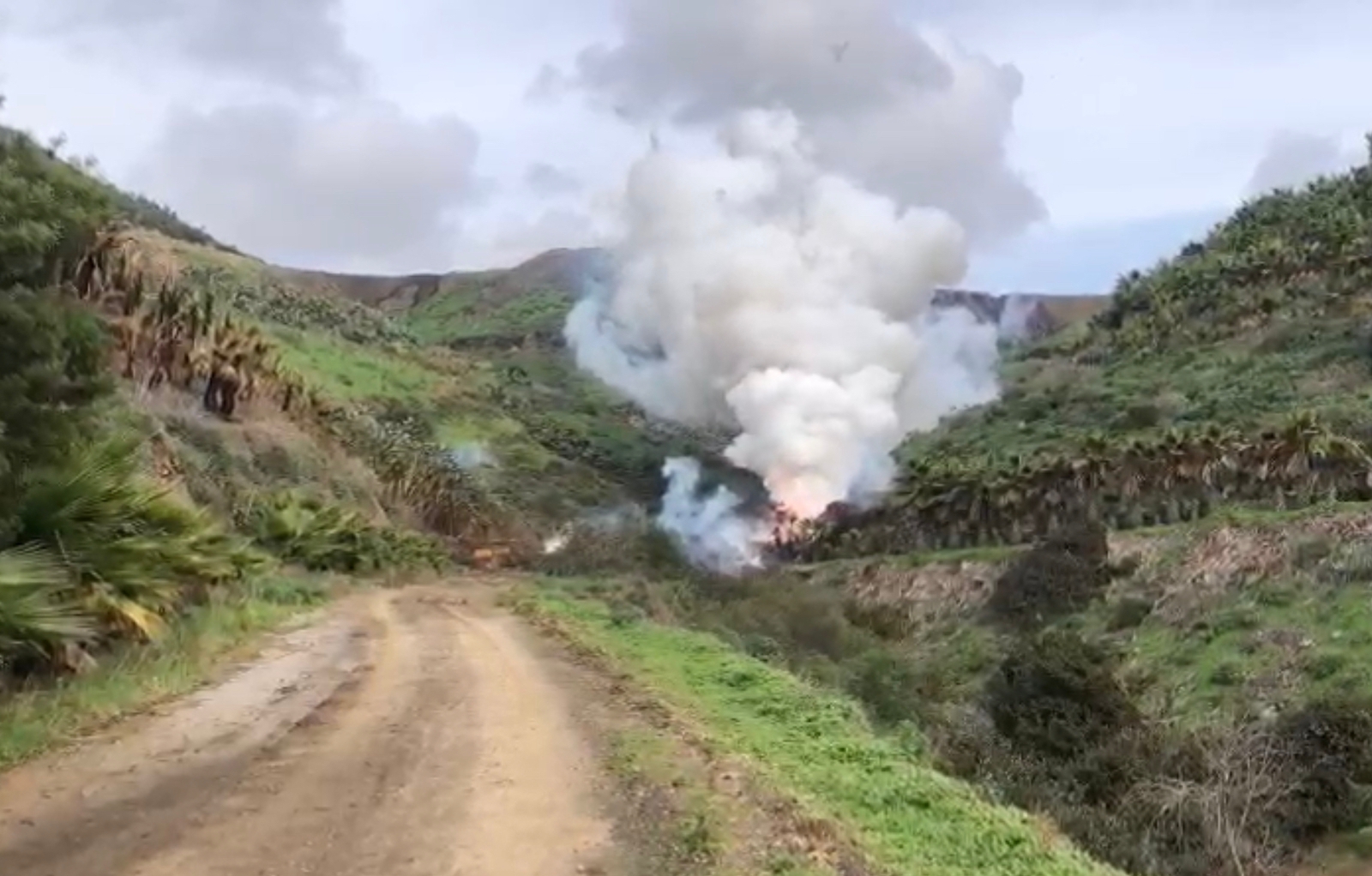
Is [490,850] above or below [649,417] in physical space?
below

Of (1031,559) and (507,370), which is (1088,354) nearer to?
Answer: (1031,559)

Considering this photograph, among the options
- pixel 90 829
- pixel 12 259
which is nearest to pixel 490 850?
pixel 90 829

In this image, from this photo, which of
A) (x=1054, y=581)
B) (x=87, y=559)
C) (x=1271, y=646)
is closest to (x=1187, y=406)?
(x=1054, y=581)

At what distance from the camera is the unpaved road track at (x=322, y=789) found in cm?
786

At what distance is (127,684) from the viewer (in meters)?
12.8

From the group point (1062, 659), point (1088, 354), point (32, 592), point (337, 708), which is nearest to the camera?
point (32, 592)

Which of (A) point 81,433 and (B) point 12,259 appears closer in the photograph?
(B) point 12,259

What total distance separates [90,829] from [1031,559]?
103 ft

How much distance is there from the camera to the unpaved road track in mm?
7863

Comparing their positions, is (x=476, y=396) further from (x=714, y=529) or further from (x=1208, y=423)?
(x=1208, y=423)

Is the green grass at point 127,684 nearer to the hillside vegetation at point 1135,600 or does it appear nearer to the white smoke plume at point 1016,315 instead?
the hillside vegetation at point 1135,600

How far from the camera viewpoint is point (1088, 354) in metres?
80.3

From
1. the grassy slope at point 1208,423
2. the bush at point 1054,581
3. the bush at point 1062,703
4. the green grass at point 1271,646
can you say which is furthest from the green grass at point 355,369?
the bush at point 1062,703

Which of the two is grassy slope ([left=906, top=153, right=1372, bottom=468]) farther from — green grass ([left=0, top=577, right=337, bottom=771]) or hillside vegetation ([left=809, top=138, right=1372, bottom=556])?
green grass ([left=0, top=577, right=337, bottom=771])
